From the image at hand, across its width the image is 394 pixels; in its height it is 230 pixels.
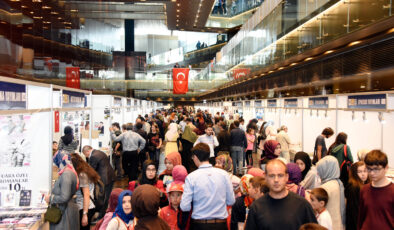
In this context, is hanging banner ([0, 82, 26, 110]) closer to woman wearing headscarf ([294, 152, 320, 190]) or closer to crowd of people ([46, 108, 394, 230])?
crowd of people ([46, 108, 394, 230])

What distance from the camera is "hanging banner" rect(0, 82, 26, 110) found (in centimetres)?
382

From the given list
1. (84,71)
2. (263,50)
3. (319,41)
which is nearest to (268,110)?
(263,50)

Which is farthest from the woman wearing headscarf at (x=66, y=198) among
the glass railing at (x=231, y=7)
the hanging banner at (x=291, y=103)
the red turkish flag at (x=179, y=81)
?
the glass railing at (x=231, y=7)

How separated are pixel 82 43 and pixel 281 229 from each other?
1606cm

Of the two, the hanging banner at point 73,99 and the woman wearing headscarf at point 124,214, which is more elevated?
the hanging banner at point 73,99

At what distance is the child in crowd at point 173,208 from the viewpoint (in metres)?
3.99

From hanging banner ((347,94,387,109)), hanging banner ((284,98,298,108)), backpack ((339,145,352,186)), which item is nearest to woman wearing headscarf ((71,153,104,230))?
backpack ((339,145,352,186))

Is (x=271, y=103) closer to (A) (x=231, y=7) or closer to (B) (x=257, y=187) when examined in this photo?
(B) (x=257, y=187)

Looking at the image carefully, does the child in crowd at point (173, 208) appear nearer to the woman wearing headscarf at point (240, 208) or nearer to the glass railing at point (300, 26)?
the woman wearing headscarf at point (240, 208)

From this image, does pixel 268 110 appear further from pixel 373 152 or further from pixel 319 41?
pixel 373 152

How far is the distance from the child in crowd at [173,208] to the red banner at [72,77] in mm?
11155

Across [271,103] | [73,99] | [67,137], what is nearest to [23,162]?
[67,137]

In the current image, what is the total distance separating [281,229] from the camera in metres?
2.44

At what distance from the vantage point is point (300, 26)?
11078 millimetres
